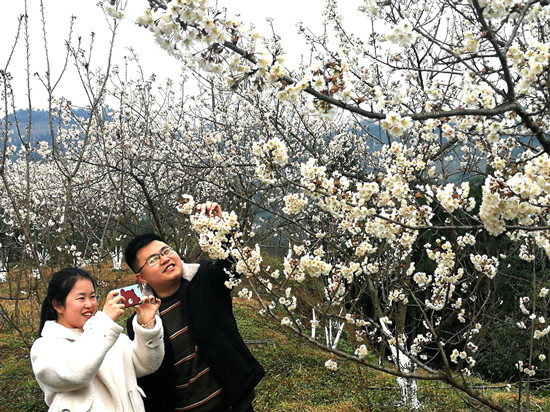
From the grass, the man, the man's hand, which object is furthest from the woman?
the grass

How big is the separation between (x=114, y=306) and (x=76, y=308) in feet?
0.71

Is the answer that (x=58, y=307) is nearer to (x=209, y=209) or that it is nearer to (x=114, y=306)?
(x=114, y=306)

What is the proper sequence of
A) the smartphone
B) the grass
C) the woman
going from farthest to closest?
1. the grass
2. the smartphone
3. the woman

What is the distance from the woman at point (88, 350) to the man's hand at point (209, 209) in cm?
57

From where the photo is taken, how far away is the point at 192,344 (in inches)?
86.4

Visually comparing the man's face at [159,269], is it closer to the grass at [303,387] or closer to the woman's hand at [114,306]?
the woman's hand at [114,306]

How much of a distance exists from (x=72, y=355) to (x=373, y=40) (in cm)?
502

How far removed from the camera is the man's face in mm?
2219

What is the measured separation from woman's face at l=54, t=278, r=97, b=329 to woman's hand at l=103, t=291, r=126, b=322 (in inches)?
6.0

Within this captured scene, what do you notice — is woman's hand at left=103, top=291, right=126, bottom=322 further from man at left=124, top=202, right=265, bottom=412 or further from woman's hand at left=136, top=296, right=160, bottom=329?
man at left=124, top=202, right=265, bottom=412

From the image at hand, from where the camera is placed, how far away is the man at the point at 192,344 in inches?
83.0

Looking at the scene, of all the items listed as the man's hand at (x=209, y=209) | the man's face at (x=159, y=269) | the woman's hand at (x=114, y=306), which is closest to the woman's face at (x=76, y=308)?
the woman's hand at (x=114, y=306)

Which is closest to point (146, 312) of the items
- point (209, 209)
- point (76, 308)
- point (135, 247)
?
point (76, 308)

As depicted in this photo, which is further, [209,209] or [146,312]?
[209,209]
